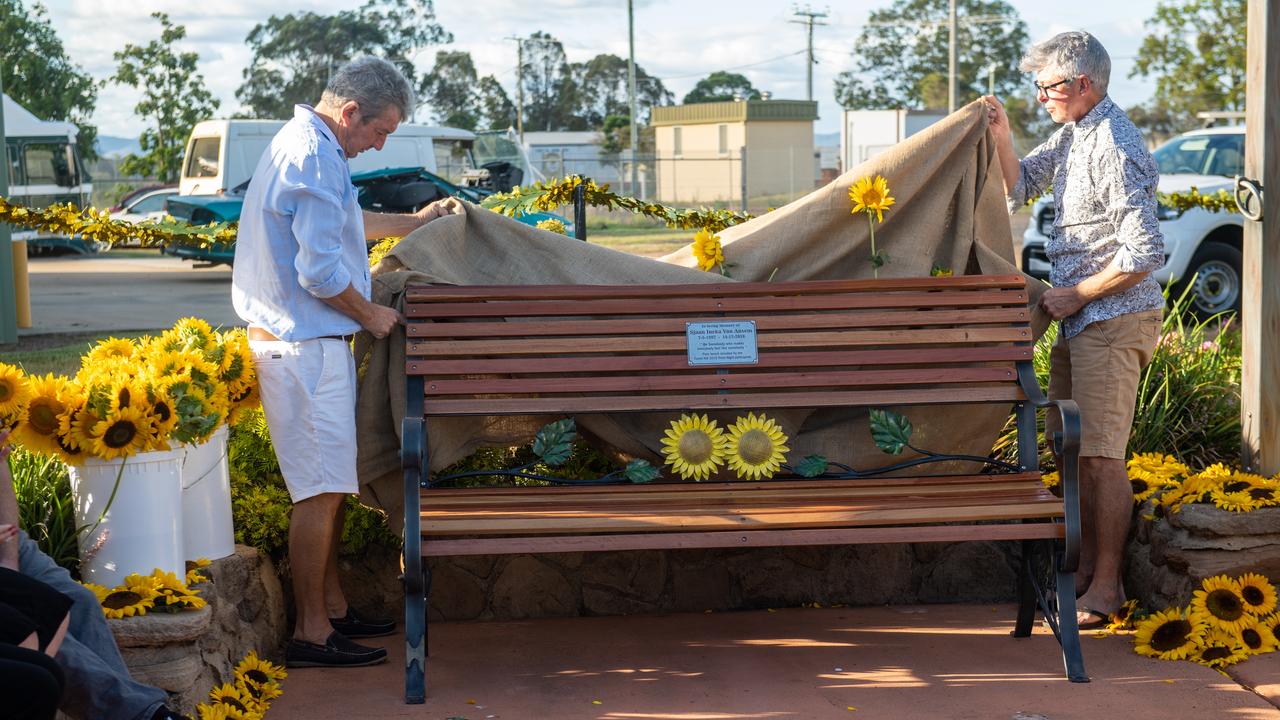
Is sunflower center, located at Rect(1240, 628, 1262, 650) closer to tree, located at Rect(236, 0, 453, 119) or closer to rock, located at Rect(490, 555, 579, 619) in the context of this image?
rock, located at Rect(490, 555, 579, 619)

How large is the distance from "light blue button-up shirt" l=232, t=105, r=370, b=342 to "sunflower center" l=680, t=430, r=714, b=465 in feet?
3.64

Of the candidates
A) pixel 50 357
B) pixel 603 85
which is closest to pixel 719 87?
pixel 603 85

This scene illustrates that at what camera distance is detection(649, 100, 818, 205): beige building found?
43.3 m

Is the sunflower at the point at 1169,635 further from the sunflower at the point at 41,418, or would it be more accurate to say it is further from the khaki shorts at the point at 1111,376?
the sunflower at the point at 41,418

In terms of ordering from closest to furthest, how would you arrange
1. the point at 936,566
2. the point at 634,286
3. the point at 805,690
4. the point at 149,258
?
1. the point at 805,690
2. the point at 634,286
3. the point at 936,566
4. the point at 149,258

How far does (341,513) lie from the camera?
13.6 feet

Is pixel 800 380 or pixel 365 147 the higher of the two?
pixel 365 147

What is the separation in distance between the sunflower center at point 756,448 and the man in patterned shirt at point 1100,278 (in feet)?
3.02

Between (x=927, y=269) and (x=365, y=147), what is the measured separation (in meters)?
1.98

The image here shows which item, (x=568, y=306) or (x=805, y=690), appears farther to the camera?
(x=568, y=306)

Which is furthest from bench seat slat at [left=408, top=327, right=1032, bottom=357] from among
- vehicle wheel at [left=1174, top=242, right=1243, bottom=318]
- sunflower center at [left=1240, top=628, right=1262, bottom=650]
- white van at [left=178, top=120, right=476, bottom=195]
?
white van at [left=178, top=120, right=476, bottom=195]

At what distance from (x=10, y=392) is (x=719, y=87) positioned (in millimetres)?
84930

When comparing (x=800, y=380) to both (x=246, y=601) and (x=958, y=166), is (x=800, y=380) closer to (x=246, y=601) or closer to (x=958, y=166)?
(x=958, y=166)

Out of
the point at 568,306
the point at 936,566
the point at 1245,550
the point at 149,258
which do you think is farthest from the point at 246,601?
the point at 149,258
